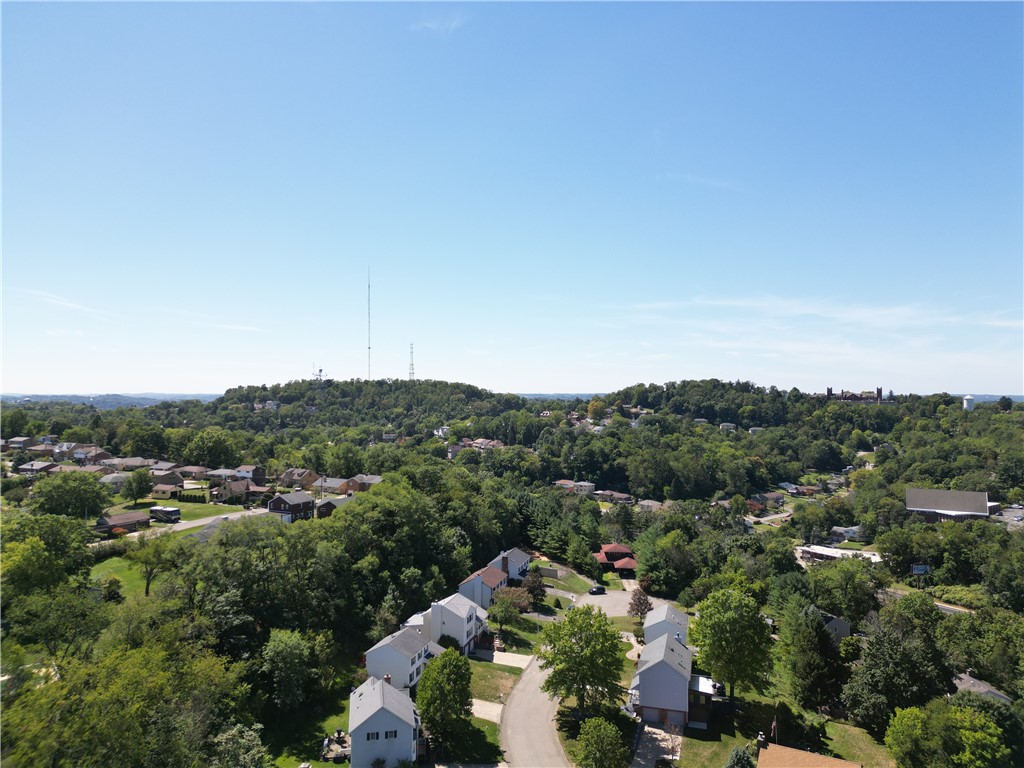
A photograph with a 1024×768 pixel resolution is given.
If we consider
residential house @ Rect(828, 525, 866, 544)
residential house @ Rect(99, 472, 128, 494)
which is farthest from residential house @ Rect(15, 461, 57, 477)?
residential house @ Rect(828, 525, 866, 544)

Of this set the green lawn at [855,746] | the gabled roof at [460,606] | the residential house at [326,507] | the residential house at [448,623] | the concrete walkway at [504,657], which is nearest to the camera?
the green lawn at [855,746]

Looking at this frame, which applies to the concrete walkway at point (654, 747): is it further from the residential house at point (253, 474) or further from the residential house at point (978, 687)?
the residential house at point (253, 474)

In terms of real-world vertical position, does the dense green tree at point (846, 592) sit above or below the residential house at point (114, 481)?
below

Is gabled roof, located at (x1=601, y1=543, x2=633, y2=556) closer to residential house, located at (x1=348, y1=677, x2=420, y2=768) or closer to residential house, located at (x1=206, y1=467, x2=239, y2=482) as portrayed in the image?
residential house, located at (x1=348, y1=677, x2=420, y2=768)

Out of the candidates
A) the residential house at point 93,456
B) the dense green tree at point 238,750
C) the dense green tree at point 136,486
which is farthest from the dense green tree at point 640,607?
the residential house at point 93,456

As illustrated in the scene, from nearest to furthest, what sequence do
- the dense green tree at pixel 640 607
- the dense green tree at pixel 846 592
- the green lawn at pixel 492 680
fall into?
the green lawn at pixel 492 680
the dense green tree at pixel 846 592
the dense green tree at pixel 640 607

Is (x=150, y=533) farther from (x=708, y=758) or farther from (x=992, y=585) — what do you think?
(x=992, y=585)
